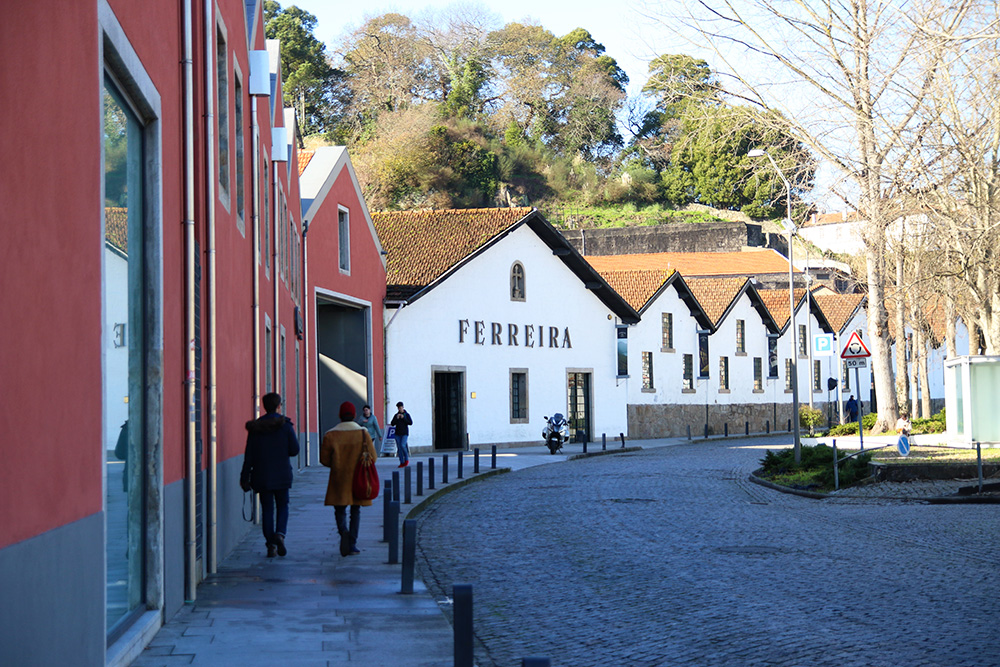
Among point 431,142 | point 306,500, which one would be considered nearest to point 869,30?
point 306,500

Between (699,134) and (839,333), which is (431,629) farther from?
(839,333)

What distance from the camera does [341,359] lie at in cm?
3362

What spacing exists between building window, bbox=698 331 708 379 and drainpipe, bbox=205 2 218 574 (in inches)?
1658

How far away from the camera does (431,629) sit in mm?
8141

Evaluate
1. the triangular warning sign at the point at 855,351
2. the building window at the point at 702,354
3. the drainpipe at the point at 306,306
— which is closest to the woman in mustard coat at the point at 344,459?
the triangular warning sign at the point at 855,351

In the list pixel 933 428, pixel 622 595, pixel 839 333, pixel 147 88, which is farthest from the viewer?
pixel 839 333

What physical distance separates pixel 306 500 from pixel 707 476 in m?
9.25

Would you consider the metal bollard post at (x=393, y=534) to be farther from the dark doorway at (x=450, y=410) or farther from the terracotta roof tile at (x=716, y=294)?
the terracotta roof tile at (x=716, y=294)

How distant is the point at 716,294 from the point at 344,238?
1098 inches

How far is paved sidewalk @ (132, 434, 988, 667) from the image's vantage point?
287 inches

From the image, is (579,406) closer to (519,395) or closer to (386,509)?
(519,395)

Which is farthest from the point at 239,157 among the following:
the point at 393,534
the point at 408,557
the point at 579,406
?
the point at 579,406

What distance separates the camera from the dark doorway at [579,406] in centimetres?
4350

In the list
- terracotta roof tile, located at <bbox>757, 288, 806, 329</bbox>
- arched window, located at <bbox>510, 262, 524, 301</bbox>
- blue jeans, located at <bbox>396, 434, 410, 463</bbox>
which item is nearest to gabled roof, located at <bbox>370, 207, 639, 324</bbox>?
arched window, located at <bbox>510, 262, 524, 301</bbox>
